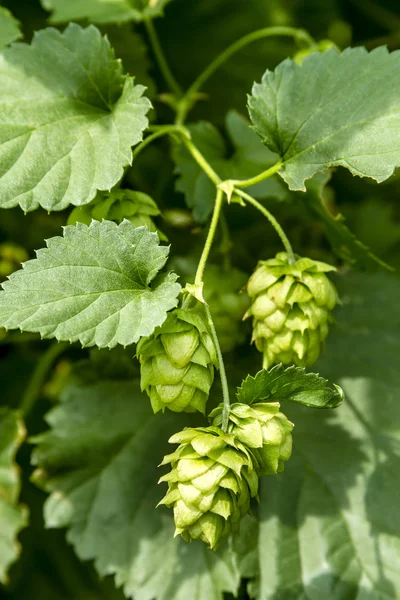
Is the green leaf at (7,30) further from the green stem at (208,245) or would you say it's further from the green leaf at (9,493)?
the green leaf at (9,493)

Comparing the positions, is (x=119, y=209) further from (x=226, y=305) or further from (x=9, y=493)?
(x=9, y=493)

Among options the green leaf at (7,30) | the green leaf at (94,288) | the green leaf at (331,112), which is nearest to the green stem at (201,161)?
the green leaf at (331,112)

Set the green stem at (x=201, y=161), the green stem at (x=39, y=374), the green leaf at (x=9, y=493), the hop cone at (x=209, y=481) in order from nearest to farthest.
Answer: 1. the hop cone at (x=209, y=481)
2. the green stem at (x=201, y=161)
3. the green leaf at (x=9, y=493)
4. the green stem at (x=39, y=374)

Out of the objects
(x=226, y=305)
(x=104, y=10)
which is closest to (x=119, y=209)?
(x=226, y=305)

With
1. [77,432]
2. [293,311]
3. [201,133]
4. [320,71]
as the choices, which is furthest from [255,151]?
[77,432]

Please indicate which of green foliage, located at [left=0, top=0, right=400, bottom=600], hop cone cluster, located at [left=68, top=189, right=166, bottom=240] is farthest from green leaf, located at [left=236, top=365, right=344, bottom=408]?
hop cone cluster, located at [left=68, top=189, right=166, bottom=240]

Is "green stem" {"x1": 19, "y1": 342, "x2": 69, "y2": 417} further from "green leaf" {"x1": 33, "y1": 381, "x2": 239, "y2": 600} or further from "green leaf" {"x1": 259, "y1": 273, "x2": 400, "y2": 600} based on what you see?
"green leaf" {"x1": 259, "y1": 273, "x2": 400, "y2": 600}

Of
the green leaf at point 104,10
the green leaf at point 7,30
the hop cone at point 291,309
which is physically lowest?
the hop cone at point 291,309

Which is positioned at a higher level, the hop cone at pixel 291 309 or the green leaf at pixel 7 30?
the green leaf at pixel 7 30
